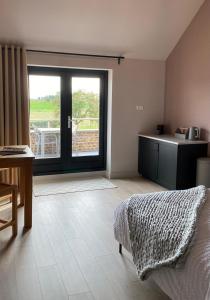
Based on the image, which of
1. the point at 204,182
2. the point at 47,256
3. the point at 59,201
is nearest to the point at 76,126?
the point at 59,201

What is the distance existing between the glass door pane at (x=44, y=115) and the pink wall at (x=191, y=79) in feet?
6.58

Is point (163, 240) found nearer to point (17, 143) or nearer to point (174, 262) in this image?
point (174, 262)

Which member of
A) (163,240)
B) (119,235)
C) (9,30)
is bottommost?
(119,235)

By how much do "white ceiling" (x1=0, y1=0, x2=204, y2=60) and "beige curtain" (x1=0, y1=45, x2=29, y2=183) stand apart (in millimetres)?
258

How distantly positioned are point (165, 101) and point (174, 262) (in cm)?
424

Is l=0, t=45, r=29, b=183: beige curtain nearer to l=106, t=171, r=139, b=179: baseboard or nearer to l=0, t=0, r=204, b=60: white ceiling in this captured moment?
l=0, t=0, r=204, b=60: white ceiling

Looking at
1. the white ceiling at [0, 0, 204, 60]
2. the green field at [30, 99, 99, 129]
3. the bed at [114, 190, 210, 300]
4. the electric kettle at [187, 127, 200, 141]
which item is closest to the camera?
the bed at [114, 190, 210, 300]

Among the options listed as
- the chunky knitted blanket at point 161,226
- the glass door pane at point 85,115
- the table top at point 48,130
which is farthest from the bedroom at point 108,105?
the table top at point 48,130

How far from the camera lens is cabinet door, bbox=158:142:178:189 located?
456 centimetres

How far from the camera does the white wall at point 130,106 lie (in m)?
5.37

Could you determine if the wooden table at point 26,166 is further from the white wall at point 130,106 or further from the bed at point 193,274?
the white wall at point 130,106

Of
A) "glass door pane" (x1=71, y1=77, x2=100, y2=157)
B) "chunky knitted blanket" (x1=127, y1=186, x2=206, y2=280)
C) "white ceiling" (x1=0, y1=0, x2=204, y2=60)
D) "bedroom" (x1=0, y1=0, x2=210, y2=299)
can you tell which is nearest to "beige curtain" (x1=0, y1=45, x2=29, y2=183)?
"bedroom" (x1=0, y1=0, x2=210, y2=299)

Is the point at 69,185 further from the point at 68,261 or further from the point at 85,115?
the point at 68,261

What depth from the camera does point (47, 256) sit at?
9.12 feet
